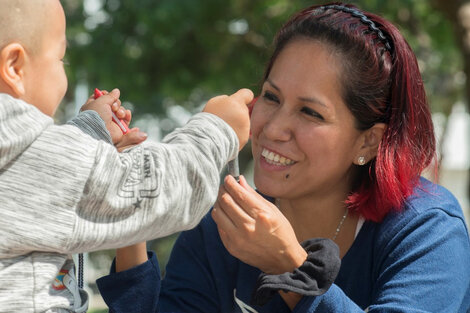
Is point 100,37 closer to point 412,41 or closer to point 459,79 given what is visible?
point 412,41

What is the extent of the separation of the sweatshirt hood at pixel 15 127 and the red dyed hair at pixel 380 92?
1133 mm

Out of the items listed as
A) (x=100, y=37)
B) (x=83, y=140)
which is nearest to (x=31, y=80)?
(x=83, y=140)

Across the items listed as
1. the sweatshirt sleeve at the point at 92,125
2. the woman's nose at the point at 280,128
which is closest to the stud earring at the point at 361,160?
the woman's nose at the point at 280,128

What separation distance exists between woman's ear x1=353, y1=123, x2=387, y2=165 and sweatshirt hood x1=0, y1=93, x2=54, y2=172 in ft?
4.08

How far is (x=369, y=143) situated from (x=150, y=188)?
1.12 metres

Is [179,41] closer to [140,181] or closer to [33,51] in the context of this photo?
[33,51]

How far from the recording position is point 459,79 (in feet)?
40.2

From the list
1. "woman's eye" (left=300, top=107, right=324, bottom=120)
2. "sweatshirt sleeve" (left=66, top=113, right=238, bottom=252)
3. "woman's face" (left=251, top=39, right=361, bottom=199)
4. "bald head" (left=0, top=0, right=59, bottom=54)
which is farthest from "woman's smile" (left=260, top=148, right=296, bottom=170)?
"bald head" (left=0, top=0, right=59, bottom=54)

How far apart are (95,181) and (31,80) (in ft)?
1.06

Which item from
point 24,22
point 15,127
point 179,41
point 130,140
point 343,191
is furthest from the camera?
point 179,41

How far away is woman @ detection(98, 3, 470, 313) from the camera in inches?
80.0

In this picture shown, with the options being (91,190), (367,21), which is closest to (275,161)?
(367,21)

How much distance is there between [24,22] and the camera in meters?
1.55

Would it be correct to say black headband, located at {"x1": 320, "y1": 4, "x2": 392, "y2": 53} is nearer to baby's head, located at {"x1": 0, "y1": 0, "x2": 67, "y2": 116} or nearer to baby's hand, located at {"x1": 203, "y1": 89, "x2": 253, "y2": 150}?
baby's hand, located at {"x1": 203, "y1": 89, "x2": 253, "y2": 150}
